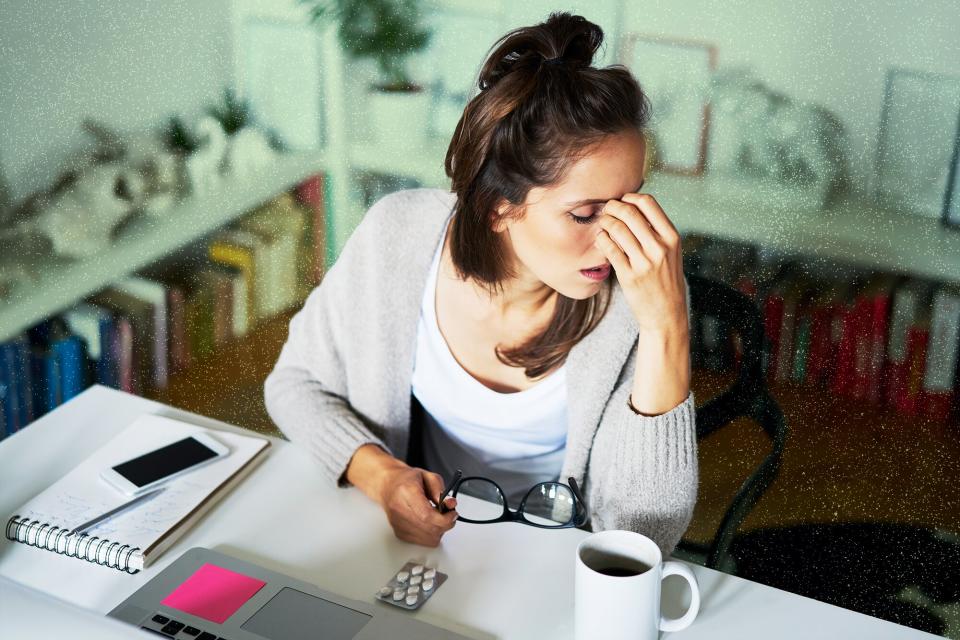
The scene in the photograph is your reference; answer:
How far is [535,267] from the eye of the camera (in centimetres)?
126

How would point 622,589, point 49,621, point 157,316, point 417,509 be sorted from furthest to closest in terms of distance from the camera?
point 157,316, point 417,509, point 622,589, point 49,621

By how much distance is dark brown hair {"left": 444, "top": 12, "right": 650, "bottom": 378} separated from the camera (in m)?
1.17

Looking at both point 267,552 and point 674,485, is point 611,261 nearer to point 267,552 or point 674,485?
point 674,485

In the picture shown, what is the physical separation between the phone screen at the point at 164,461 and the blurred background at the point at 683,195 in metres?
0.51

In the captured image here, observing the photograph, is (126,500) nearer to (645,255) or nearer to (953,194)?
(645,255)

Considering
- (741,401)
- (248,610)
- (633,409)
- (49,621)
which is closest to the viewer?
(49,621)

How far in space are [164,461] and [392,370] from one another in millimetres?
341

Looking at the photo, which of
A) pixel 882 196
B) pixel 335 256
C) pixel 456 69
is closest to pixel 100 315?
pixel 335 256

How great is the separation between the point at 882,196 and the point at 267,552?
2.90 ft

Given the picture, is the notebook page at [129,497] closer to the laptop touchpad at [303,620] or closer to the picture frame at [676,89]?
the laptop touchpad at [303,620]

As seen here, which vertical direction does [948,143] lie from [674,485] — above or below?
above

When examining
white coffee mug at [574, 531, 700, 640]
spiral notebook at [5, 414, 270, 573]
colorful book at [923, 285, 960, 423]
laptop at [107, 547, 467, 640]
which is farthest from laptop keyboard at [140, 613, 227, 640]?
colorful book at [923, 285, 960, 423]

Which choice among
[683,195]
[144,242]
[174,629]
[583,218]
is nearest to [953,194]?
[683,195]

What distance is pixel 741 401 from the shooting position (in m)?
1.43
